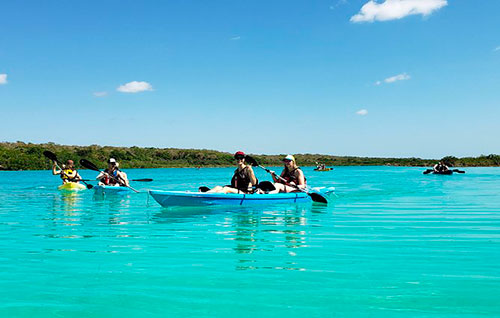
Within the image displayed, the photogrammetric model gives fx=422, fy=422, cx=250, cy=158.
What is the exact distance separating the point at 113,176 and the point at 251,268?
716 inches

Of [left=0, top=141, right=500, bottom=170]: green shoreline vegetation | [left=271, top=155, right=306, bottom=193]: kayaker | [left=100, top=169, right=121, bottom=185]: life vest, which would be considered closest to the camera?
[left=271, top=155, right=306, bottom=193]: kayaker

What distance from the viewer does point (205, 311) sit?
4.82 metres

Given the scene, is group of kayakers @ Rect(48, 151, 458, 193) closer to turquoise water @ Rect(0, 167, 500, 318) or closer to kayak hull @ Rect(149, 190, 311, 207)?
kayak hull @ Rect(149, 190, 311, 207)

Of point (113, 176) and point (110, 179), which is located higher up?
point (113, 176)

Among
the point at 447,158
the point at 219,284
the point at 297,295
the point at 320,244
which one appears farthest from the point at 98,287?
the point at 447,158

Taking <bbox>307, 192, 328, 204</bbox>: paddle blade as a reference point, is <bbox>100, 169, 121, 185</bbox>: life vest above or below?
above

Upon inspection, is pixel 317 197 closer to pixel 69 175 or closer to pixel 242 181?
pixel 242 181

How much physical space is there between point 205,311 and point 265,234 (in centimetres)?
554

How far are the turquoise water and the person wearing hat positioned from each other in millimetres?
9981

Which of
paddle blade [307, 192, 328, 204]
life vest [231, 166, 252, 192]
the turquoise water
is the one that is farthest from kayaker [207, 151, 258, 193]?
paddle blade [307, 192, 328, 204]

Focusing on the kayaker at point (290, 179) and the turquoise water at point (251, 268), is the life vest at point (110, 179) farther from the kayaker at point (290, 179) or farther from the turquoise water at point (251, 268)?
the turquoise water at point (251, 268)

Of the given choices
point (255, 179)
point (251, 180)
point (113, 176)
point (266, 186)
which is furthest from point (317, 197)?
point (113, 176)

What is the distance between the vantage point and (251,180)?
15836 mm

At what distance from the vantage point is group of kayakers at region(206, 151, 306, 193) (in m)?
15.6
